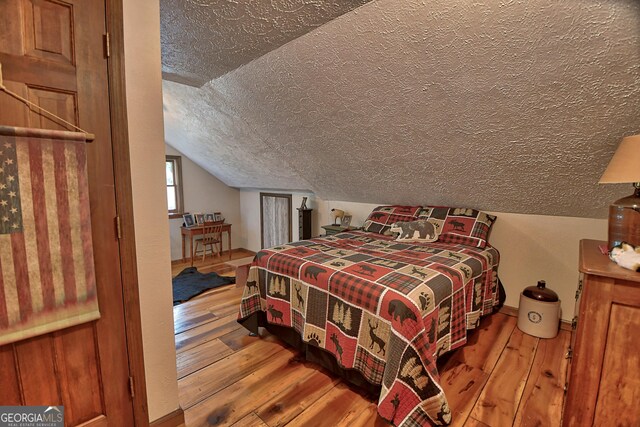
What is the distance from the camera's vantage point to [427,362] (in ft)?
4.89

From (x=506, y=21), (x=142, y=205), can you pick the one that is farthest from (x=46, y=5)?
(x=506, y=21)

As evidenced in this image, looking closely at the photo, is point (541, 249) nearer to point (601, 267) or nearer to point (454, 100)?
point (601, 267)

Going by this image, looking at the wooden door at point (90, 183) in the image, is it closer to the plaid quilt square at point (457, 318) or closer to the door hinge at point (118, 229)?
the door hinge at point (118, 229)

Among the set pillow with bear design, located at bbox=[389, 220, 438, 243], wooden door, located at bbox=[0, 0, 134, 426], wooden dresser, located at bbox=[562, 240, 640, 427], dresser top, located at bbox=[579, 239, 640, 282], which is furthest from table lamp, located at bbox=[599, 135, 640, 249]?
wooden door, located at bbox=[0, 0, 134, 426]

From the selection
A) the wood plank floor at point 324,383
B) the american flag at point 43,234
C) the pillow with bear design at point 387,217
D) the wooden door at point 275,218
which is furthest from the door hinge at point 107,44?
the wooden door at point 275,218

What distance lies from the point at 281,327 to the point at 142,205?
1.42 m

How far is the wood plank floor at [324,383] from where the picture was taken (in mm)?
1589

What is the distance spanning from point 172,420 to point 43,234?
1130 mm

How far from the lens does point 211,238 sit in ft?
16.5

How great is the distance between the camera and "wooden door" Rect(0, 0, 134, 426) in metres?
1.02

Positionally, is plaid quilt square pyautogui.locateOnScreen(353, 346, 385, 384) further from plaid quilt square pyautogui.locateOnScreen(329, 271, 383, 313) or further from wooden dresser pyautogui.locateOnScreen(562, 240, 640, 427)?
wooden dresser pyautogui.locateOnScreen(562, 240, 640, 427)

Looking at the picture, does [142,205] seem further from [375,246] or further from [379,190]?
[379,190]

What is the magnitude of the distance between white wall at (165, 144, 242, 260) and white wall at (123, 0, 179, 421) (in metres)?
3.41

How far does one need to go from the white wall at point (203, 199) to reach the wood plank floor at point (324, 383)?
8.51ft
